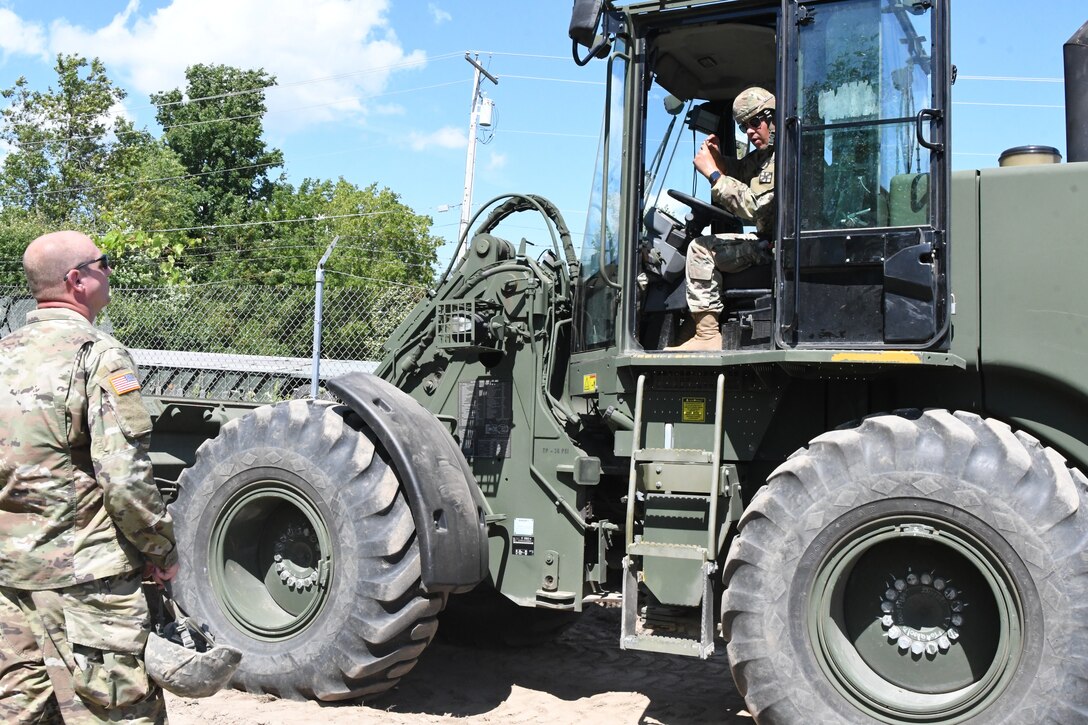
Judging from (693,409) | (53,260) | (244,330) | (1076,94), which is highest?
(1076,94)

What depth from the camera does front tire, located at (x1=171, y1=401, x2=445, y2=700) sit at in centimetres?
500

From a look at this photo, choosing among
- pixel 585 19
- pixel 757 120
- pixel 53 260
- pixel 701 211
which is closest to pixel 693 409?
pixel 701 211

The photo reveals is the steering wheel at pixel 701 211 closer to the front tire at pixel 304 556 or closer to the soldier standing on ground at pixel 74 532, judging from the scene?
the front tire at pixel 304 556

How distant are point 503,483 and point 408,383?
100cm

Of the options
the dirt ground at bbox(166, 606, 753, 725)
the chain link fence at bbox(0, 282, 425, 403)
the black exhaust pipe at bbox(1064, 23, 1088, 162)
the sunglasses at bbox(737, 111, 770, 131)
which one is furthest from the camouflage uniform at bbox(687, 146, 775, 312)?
the chain link fence at bbox(0, 282, 425, 403)

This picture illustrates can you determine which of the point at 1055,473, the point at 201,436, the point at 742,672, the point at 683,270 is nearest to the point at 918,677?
the point at 742,672

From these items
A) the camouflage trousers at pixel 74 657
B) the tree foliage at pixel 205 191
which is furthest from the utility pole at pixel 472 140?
the camouflage trousers at pixel 74 657

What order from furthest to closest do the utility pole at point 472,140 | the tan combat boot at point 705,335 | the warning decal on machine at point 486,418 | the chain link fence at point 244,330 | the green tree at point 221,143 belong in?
the green tree at point 221,143, the utility pole at point 472,140, the chain link fence at point 244,330, the warning decal on machine at point 486,418, the tan combat boot at point 705,335

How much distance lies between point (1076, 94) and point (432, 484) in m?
3.62

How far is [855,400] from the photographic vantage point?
4.79 meters

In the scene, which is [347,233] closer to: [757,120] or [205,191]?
[205,191]

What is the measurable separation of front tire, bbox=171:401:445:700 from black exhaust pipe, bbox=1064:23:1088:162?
3.64m

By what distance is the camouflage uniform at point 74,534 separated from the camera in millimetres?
3207

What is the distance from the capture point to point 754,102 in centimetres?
504
